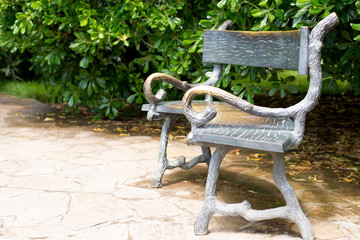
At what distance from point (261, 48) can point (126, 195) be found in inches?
56.7

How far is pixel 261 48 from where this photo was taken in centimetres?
312

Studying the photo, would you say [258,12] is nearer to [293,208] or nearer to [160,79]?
[160,79]

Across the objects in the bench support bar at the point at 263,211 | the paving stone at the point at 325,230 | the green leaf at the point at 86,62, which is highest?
the green leaf at the point at 86,62

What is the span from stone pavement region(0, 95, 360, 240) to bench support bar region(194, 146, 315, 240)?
4.4 inches

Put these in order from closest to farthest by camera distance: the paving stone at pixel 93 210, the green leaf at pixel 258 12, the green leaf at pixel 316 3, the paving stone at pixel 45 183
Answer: the paving stone at pixel 93 210 < the green leaf at pixel 316 3 < the paving stone at pixel 45 183 < the green leaf at pixel 258 12

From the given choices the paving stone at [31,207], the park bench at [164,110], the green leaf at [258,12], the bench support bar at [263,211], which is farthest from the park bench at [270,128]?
the paving stone at [31,207]

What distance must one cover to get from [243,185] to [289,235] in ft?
3.16

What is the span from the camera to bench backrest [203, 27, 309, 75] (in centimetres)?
266

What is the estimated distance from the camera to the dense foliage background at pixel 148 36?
3783 millimetres

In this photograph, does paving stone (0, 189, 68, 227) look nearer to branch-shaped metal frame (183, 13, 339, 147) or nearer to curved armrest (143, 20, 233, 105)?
curved armrest (143, 20, 233, 105)

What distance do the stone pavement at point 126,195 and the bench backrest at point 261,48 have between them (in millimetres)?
993

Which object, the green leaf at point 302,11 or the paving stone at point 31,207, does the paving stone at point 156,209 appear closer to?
the paving stone at point 31,207

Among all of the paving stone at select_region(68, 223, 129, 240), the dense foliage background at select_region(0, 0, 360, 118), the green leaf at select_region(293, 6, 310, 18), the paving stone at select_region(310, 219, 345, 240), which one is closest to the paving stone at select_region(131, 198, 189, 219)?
the paving stone at select_region(68, 223, 129, 240)

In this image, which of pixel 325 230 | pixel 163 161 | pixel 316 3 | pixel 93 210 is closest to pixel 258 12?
pixel 316 3
